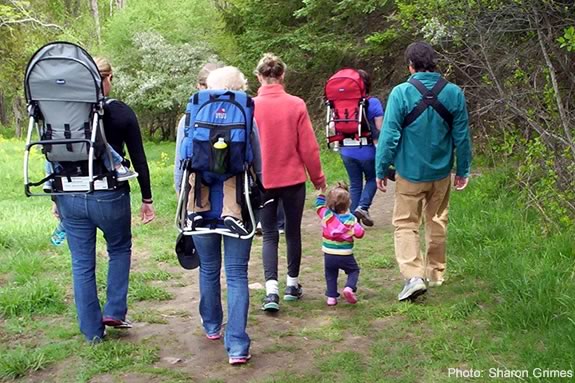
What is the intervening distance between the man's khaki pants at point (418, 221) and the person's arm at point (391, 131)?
0.23 metres

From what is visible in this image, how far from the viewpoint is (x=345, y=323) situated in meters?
4.77

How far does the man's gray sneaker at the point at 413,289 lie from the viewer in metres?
5.02

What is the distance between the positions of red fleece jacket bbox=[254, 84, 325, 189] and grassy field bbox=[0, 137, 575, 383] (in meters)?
1.11

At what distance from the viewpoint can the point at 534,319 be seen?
4.13 meters

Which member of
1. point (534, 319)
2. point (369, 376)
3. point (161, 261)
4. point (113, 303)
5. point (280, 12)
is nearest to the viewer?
point (369, 376)

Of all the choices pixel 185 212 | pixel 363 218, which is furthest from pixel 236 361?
pixel 363 218

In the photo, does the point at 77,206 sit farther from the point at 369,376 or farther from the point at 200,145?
the point at 369,376

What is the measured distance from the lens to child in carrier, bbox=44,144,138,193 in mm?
4161

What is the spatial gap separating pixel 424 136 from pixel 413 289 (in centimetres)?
122

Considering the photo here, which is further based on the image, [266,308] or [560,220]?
[560,220]

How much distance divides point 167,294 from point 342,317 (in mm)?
1651

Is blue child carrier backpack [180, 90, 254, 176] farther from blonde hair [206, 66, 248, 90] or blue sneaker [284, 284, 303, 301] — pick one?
blue sneaker [284, 284, 303, 301]

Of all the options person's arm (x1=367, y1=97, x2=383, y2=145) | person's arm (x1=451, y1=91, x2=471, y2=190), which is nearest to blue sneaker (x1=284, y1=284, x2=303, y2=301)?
person's arm (x1=451, y1=91, x2=471, y2=190)

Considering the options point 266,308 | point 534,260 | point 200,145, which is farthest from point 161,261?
point 534,260
